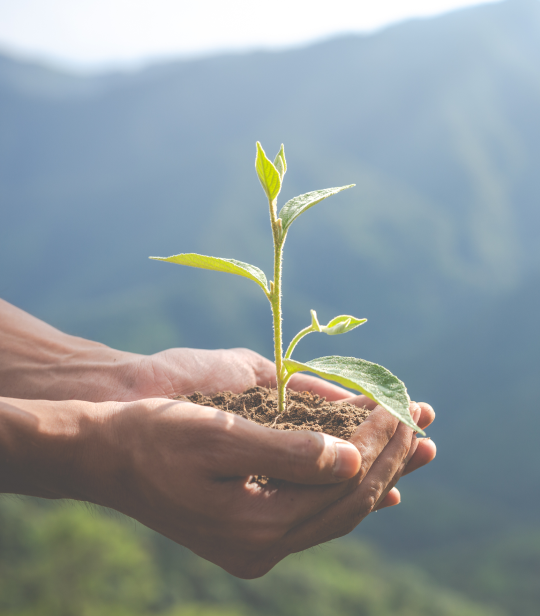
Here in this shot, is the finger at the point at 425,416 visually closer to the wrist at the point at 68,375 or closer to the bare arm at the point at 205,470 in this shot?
the bare arm at the point at 205,470

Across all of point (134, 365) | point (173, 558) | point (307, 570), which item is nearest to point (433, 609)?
point (307, 570)

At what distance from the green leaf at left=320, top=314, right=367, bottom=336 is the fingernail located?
367 millimetres

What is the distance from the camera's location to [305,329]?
1665 millimetres

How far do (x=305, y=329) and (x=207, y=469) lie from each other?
60cm

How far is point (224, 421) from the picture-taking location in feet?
4.47

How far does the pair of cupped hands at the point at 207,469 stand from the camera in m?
1.35

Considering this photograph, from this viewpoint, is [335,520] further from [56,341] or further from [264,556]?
[56,341]

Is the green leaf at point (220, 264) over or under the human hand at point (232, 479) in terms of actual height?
over

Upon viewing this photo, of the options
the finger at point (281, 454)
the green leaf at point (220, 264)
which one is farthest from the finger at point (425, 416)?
the green leaf at point (220, 264)

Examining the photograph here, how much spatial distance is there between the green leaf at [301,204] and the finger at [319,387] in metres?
1.08

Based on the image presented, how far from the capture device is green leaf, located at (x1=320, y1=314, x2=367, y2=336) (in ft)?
4.94

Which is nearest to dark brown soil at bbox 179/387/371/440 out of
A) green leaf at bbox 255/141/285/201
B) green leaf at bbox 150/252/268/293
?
green leaf at bbox 150/252/268/293

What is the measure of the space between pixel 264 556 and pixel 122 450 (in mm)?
586

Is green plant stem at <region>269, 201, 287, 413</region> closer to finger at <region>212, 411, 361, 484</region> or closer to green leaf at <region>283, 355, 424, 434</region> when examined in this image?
green leaf at <region>283, 355, 424, 434</region>
